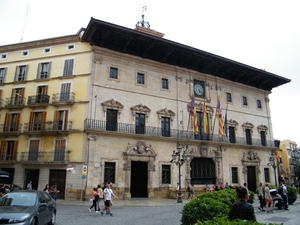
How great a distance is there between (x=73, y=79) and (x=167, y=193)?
14250 mm

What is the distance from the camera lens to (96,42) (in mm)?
24562

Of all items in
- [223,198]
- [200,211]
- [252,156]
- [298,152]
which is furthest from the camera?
[298,152]

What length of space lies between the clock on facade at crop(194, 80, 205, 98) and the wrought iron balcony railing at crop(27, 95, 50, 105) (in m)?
16.2

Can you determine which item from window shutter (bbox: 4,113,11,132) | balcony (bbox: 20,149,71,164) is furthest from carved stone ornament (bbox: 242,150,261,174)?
window shutter (bbox: 4,113,11,132)

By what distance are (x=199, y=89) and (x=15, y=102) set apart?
65.4 feet

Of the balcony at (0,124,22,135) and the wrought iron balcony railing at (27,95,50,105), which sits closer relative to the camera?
the balcony at (0,124,22,135)

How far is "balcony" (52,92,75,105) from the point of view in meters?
23.4

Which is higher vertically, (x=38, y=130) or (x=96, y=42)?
(x=96, y=42)

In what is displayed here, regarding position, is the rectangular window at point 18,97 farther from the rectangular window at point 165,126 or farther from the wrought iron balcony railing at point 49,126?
the rectangular window at point 165,126

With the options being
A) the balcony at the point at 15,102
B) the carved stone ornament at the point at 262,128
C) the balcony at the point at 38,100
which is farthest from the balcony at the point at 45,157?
the carved stone ornament at the point at 262,128

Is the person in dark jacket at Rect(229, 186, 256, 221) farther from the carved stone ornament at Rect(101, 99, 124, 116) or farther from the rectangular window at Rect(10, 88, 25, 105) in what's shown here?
the rectangular window at Rect(10, 88, 25, 105)

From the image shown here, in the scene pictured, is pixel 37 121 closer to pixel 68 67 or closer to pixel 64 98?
pixel 64 98

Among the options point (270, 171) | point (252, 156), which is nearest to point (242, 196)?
point (252, 156)

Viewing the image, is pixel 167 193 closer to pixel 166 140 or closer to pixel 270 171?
pixel 166 140
